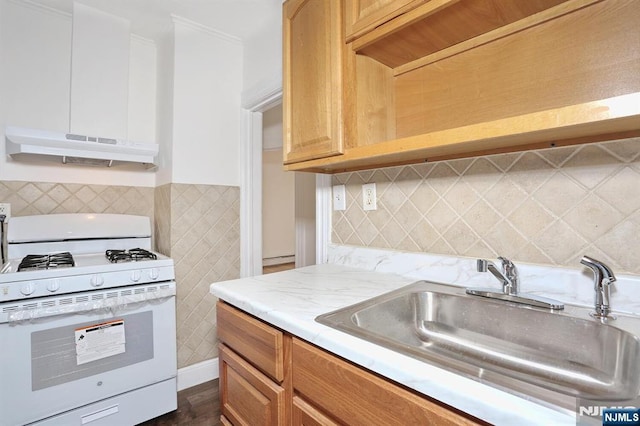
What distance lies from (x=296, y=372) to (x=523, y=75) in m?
1.16

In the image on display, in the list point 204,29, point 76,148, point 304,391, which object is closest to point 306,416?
point 304,391

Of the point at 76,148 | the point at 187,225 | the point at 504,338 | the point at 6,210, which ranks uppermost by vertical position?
the point at 76,148

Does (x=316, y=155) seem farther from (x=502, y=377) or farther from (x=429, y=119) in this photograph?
(x=502, y=377)

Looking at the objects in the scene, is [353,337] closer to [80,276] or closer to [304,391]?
[304,391]

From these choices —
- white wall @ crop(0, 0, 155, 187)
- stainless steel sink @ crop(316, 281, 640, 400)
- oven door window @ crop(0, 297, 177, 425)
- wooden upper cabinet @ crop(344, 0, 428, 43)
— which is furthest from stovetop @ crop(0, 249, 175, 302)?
wooden upper cabinet @ crop(344, 0, 428, 43)

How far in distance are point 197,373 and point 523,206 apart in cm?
224

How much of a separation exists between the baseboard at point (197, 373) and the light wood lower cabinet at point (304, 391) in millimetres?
1068

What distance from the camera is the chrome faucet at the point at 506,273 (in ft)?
2.98

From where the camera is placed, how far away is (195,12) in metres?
1.94

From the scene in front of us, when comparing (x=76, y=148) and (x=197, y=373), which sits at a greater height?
(x=76, y=148)

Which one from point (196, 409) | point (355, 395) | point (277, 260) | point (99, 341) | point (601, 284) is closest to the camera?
point (355, 395)

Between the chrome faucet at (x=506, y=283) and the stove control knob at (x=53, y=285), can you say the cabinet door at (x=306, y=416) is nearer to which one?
the chrome faucet at (x=506, y=283)

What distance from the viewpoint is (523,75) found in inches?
37.5

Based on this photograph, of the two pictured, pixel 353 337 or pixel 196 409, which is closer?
pixel 353 337
